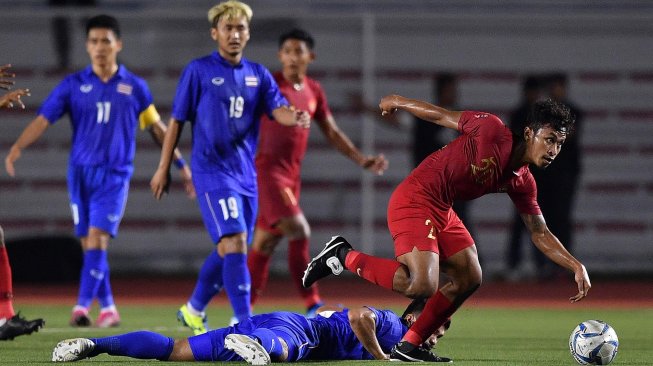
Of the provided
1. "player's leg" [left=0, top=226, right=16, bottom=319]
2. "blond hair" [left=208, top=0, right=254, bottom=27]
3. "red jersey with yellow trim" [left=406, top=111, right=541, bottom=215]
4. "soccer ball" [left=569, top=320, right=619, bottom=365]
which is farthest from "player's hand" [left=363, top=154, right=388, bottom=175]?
"soccer ball" [left=569, top=320, right=619, bottom=365]

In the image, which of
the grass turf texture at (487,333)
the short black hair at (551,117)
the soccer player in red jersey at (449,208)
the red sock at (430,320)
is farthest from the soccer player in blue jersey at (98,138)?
the short black hair at (551,117)

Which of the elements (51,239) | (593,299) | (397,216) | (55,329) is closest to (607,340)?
(397,216)

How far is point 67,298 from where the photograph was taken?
569 inches

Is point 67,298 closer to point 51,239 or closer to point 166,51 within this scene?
point 51,239

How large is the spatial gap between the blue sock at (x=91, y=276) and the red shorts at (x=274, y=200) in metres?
1.43

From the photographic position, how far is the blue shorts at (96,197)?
35.6ft

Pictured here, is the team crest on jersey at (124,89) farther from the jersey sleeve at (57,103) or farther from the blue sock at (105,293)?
the blue sock at (105,293)

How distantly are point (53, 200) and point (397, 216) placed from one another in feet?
36.5

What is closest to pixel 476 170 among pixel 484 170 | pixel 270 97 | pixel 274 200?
pixel 484 170

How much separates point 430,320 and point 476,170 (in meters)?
0.94

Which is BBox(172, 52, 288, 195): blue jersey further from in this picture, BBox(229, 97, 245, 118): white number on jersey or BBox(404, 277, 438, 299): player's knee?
BBox(404, 277, 438, 299): player's knee

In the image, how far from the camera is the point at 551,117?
7465 mm

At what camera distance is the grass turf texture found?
798 centimetres

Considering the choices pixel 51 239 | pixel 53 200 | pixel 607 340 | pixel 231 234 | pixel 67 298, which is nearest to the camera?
pixel 607 340
